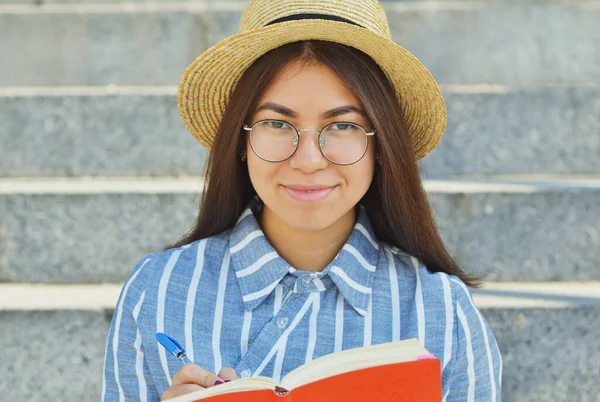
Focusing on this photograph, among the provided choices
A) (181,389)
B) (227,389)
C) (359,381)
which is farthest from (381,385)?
(181,389)

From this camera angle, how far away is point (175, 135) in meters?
2.85

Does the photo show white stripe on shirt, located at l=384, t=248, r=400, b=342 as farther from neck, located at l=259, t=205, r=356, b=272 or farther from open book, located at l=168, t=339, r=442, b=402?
open book, located at l=168, t=339, r=442, b=402

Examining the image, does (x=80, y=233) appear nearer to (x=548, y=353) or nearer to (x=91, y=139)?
(x=91, y=139)

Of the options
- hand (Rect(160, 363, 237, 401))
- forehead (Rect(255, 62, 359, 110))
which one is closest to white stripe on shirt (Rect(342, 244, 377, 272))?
forehead (Rect(255, 62, 359, 110))

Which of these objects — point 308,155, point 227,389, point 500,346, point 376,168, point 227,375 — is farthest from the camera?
point 500,346

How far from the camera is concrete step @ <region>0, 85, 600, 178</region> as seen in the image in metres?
2.83

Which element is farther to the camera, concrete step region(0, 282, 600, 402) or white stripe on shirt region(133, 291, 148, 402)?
concrete step region(0, 282, 600, 402)

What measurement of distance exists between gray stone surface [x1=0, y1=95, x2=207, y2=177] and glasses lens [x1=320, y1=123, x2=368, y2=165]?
1.36 metres

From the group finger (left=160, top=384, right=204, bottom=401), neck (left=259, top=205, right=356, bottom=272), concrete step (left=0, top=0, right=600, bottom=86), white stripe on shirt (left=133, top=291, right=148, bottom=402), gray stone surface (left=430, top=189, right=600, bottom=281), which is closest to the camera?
finger (left=160, top=384, right=204, bottom=401)

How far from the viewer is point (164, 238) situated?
8.46 feet

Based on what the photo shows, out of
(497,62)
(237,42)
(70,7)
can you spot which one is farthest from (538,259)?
(70,7)

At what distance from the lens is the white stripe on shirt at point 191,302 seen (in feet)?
5.14

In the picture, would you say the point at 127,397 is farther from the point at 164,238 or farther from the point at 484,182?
the point at 484,182

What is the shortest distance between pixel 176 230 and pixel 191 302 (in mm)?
992
